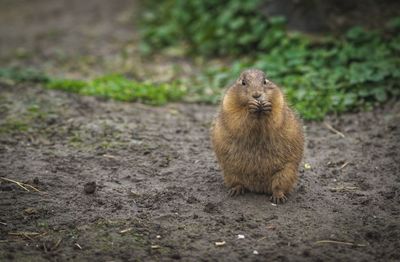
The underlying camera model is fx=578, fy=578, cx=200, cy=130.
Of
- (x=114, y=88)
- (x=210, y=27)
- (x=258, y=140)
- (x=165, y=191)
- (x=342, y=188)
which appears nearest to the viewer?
(x=258, y=140)

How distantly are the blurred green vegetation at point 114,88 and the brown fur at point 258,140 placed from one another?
283 centimetres

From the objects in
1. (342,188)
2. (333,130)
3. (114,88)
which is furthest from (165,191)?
(114,88)

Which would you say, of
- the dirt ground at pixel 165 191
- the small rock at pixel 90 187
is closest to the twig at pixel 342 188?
the dirt ground at pixel 165 191

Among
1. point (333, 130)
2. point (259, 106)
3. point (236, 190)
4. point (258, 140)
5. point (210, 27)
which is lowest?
point (236, 190)

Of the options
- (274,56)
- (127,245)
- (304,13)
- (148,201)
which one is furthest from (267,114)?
(304,13)

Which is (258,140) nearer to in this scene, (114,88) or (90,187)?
(90,187)

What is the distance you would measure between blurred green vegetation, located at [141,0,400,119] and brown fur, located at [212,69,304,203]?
7.28ft

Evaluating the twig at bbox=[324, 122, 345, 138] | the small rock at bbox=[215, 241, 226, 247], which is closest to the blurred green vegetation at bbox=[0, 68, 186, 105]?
the twig at bbox=[324, 122, 345, 138]

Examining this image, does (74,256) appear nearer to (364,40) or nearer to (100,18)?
(364,40)

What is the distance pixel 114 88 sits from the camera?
816 centimetres

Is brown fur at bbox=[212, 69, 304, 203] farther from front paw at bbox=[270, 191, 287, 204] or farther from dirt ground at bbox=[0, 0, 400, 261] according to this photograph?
dirt ground at bbox=[0, 0, 400, 261]

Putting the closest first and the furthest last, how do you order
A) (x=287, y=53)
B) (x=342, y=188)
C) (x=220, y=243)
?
1. (x=220, y=243)
2. (x=342, y=188)
3. (x=287, y=53)

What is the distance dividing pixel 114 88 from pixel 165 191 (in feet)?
10.1

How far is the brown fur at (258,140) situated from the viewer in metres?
5.12
